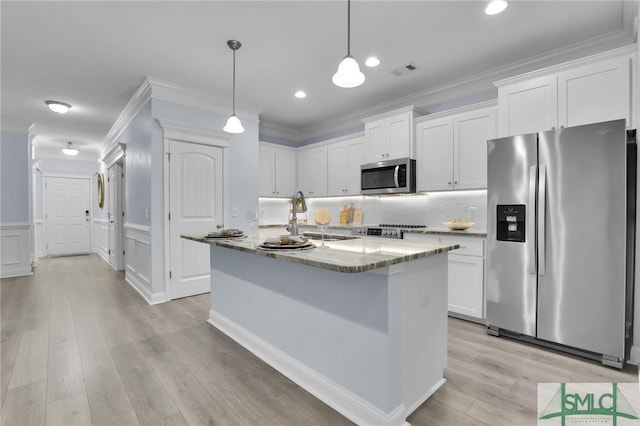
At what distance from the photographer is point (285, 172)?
580 centimetres

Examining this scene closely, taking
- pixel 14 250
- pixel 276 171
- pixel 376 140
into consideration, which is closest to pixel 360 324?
pixel 376 140

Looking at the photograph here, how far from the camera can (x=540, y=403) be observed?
72.5 inches

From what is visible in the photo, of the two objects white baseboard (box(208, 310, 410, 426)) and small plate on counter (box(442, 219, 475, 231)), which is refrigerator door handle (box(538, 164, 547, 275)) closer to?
small plate on counter (box(442, 219, 475, 231))

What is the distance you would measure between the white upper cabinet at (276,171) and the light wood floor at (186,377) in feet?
Answer: 8.74

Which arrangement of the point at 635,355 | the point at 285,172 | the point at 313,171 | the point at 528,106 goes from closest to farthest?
1. the point at 635,355
2. the point at 528,106
3. the point at 313,171
4. the point at 285,172

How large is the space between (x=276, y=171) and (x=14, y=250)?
486 centimetres

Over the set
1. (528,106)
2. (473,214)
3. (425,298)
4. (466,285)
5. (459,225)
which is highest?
(528,106)

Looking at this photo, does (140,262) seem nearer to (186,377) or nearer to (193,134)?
(193,134)

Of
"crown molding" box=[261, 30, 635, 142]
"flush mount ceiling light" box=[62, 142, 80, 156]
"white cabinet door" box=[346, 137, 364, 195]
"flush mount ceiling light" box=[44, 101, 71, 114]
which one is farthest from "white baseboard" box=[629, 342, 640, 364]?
"flush mount ceiling light" box=[62, 142, 80, 156]

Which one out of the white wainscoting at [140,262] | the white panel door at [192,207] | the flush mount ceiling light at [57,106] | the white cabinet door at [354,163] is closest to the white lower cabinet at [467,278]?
the white cabinet door at [354,163]

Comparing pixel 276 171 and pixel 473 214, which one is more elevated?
pixel 276 171

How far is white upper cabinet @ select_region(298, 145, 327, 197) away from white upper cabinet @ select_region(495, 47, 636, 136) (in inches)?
115

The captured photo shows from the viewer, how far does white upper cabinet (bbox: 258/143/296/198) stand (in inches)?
215

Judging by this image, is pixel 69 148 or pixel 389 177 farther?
pixel 69 148
